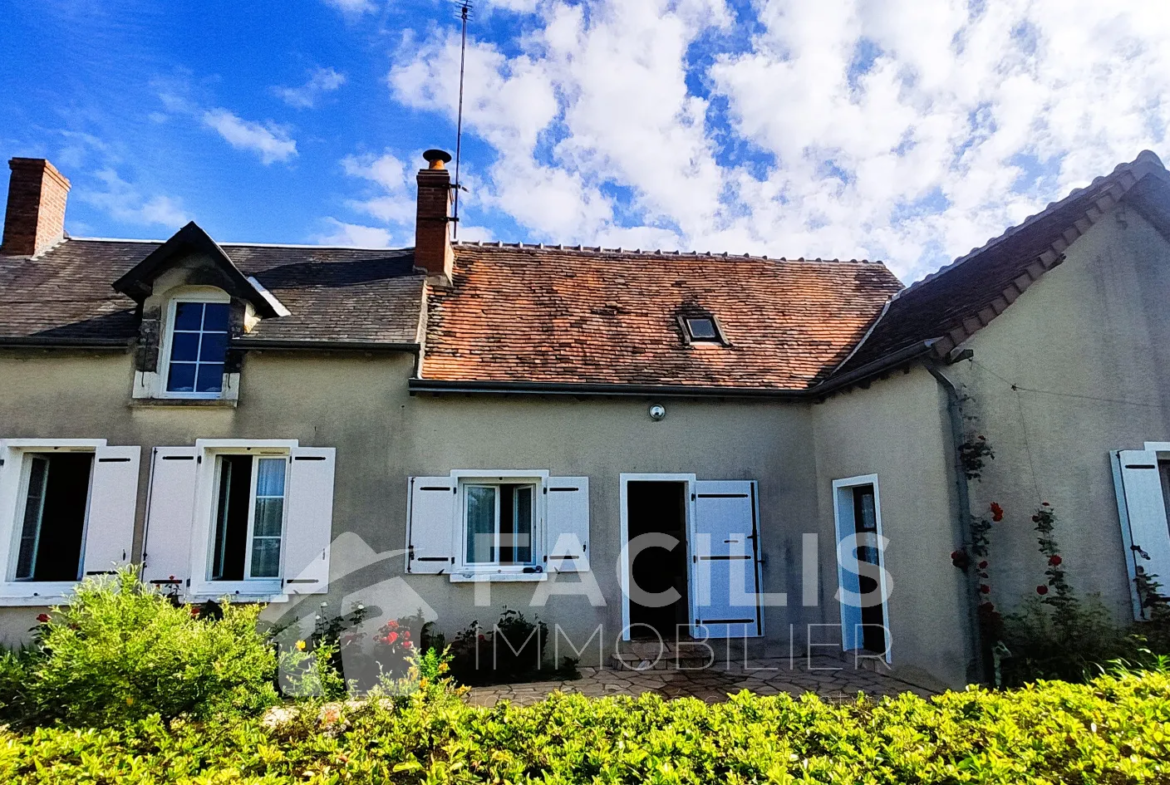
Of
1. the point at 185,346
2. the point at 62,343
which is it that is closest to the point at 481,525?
the point at 185,346

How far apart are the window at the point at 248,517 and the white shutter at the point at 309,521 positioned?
26 centimetres

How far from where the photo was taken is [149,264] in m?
8.14

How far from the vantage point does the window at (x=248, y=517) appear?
8023mm

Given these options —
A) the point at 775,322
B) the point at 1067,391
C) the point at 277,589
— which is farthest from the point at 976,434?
the point at 277,589

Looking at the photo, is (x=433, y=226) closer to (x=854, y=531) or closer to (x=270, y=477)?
(x=270, y=477)

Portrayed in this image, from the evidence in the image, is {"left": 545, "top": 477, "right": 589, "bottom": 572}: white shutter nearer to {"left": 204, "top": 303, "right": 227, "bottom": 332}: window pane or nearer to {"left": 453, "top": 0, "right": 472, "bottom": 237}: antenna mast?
{"left": 204, "top": 303, "right": 227, "bottom": 332}: window pane

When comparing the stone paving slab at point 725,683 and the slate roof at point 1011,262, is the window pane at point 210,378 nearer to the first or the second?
the stone paving slab at point 725,683

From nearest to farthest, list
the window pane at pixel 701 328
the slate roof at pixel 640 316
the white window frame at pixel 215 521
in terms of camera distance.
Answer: the white window frame at pixel 215 521
the slate roof at pixel 640 316
the window pane at pixel 701 328

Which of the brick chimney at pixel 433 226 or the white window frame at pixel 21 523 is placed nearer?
the white window frame at pixel 21 523

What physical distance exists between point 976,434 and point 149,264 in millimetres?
9265

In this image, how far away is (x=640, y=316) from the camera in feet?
34.1

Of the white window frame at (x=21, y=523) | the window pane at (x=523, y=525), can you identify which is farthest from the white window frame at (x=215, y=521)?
the window pane at (x=523, y=525)

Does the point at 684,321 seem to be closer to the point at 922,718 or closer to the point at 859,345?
the point at 859,345

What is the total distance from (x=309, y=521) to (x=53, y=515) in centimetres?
324
